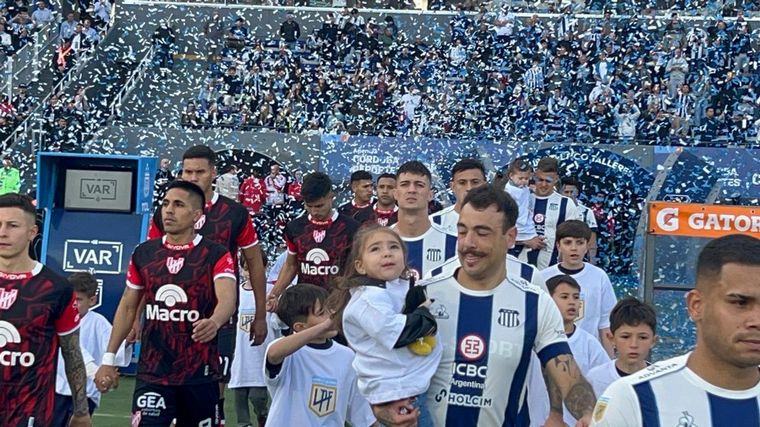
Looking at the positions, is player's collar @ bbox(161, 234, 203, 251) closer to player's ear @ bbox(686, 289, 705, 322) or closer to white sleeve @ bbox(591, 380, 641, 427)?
white sleeve @ bbox(591, 380, 641, 427)

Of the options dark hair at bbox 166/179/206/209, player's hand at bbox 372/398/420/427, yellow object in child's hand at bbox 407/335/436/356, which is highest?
dark hair at bbox 166/179/206/209

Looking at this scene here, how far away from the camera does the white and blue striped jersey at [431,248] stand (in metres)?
8.32

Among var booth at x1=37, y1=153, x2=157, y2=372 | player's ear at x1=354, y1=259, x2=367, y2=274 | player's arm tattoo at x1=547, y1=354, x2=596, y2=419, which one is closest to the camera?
player's arm tattoo at x1=547, y1=354, x2=596, y2=419

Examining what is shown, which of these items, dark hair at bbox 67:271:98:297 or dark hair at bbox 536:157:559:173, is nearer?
dark hair at bbox 67:271:98:297

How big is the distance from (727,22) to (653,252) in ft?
64.3

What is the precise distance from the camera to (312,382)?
727 cm

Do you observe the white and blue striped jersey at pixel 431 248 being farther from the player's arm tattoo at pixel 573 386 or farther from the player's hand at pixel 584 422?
the player's hand at pixel 584 422

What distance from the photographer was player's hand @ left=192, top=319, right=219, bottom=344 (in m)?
7.58

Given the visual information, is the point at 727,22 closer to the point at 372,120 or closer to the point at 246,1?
the point at 372,120

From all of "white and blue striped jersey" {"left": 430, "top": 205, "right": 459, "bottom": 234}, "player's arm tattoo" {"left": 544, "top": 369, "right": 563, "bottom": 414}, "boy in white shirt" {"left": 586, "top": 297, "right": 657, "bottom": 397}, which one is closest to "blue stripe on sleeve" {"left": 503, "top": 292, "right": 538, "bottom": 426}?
"player's arm tattoo" {"left": 544, "top": 369, "right": 563, "bottom": 414}

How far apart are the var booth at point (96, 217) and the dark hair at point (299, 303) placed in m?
7.41

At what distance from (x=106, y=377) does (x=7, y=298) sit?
1.51 metres

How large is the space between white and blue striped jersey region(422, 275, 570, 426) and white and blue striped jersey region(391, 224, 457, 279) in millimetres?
3004

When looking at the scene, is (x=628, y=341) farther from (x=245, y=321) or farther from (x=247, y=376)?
(x=245, y=321)
